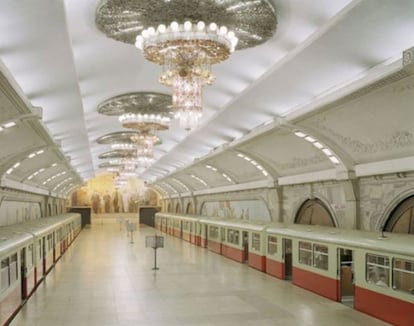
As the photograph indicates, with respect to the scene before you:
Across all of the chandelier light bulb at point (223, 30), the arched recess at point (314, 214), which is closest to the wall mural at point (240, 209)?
the arched recess at point (314, 214)

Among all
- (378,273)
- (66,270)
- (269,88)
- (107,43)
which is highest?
(107,43)

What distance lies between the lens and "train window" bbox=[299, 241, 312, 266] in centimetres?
1168

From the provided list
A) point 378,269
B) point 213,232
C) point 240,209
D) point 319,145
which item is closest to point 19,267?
point 378,269

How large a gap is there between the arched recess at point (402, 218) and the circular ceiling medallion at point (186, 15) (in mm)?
5120

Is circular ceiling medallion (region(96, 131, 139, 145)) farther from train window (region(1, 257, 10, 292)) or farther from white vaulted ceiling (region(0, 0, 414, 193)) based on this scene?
train window (region(1, 257, 10, 292))

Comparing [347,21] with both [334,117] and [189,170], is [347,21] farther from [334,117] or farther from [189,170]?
[189,170]

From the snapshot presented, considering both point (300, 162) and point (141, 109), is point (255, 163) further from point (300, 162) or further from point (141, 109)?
point (141, 109)

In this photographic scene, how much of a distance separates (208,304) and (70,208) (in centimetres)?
4154

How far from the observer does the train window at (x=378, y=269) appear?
8578 mm

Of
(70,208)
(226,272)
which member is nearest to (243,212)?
(226,272)

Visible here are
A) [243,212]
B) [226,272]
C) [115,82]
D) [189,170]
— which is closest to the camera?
[115,82]

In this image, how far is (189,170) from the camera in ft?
88.6

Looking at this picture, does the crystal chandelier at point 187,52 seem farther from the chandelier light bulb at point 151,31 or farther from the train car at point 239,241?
the train car at point 239,241

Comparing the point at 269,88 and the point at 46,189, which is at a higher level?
the point at 269,88
